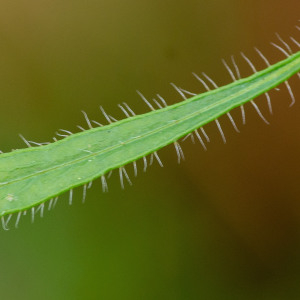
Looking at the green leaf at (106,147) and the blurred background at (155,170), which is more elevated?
the blurred background at (155,170)

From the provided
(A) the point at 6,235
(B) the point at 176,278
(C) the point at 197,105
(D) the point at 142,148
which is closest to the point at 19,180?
(D) the point at 142,148

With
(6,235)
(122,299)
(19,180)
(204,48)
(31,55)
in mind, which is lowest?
(19,180)

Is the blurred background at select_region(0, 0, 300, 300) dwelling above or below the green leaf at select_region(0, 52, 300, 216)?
above

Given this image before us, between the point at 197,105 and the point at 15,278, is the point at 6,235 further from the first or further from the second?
the point at 197,105

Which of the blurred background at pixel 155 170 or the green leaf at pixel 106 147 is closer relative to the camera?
the green leaf at pixel 106 147

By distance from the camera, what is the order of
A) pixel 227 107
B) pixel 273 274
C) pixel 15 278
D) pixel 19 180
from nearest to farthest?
1. pixel 227 107
2. pixel 19 180
3. pixel 15 278
4. pixel 273 274
